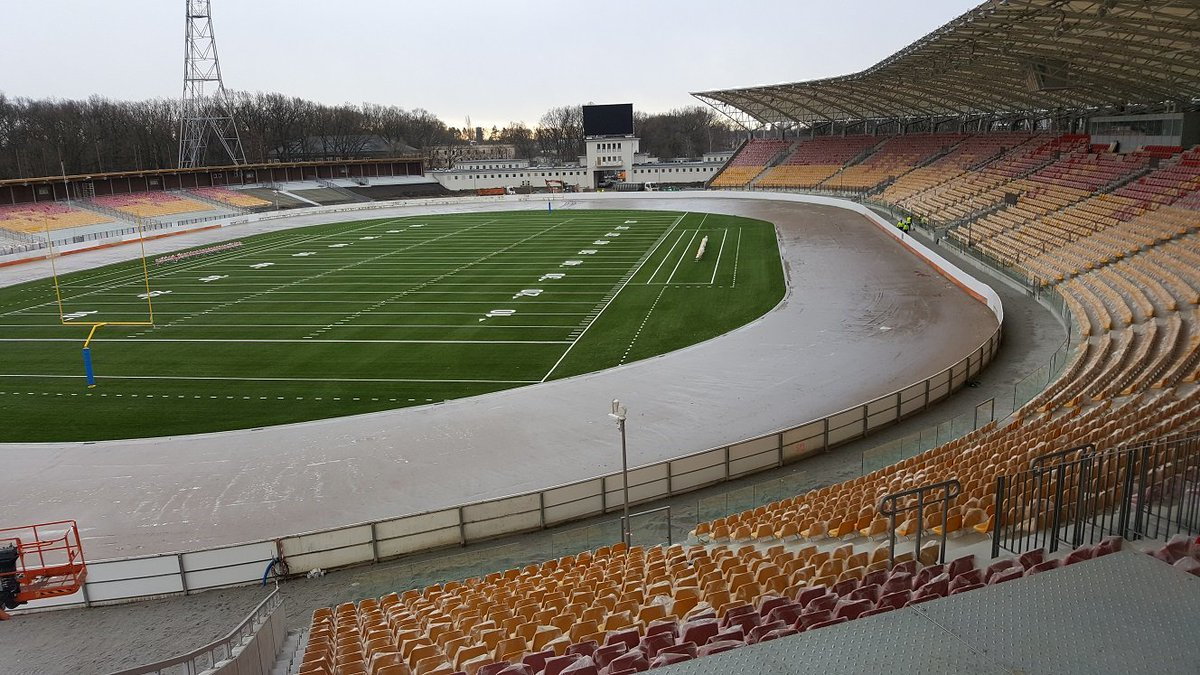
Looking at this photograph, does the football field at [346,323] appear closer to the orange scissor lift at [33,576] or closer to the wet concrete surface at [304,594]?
the orange scissor lift at [33,576]

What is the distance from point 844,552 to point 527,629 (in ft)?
12.2

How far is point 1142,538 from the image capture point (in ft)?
25.3

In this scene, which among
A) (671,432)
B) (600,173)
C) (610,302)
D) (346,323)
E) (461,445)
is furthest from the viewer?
Answer: (600,173)

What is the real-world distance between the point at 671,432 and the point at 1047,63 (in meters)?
33.2

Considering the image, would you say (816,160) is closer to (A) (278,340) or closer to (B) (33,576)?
(A) (278,340)

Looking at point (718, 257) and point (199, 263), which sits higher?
point (199, 263)

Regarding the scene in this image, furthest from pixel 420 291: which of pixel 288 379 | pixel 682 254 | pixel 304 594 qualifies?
pixel 304 594

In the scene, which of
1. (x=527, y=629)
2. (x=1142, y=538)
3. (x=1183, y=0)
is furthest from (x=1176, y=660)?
(x=1183, y=0)

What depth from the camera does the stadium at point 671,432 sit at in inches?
298

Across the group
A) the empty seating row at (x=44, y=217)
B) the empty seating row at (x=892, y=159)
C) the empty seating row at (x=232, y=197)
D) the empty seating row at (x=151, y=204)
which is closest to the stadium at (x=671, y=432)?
the empty seating row at (x=44, y=217)

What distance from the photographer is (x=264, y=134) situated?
412ft

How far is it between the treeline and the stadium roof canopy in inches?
3045

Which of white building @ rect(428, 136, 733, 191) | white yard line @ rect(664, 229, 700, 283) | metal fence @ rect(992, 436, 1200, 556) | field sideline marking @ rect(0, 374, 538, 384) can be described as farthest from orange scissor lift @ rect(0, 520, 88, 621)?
white building @ rect(428, 136, 733, 191)

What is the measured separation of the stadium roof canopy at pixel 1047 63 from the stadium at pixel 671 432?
312 mm
